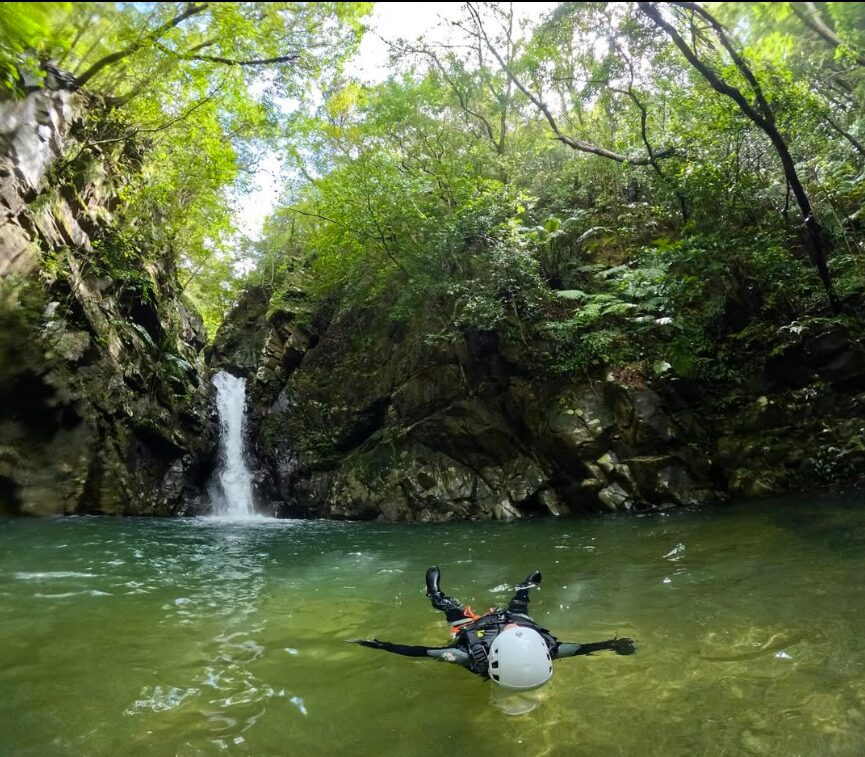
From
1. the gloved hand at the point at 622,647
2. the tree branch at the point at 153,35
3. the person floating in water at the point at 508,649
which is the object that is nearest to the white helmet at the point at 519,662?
the person floating in water at the point at 508,649

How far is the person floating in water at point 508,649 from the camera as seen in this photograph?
11.7ft

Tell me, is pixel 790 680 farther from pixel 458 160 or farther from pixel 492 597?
pixel 458 160

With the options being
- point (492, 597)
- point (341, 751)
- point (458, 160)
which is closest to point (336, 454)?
point (458, 160)

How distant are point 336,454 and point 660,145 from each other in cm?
1225

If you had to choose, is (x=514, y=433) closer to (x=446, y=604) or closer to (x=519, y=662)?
(x=446, y=604)

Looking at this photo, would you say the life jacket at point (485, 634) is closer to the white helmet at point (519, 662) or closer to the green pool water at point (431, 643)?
the white helmet at point (519, 662)

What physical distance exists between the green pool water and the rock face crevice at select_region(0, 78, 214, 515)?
17.3ft

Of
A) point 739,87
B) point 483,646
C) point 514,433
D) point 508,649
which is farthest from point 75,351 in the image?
point 739,87

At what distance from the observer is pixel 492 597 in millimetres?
6203

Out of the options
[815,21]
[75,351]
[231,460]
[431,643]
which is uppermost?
[815,21]

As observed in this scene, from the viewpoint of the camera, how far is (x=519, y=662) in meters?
3.56

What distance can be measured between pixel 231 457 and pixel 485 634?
1637cm

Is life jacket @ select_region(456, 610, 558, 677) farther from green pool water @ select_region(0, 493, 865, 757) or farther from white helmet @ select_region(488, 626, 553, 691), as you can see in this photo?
green pool water @ select_region(0, 493, 865, 757)

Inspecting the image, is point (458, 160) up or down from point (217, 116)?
down
